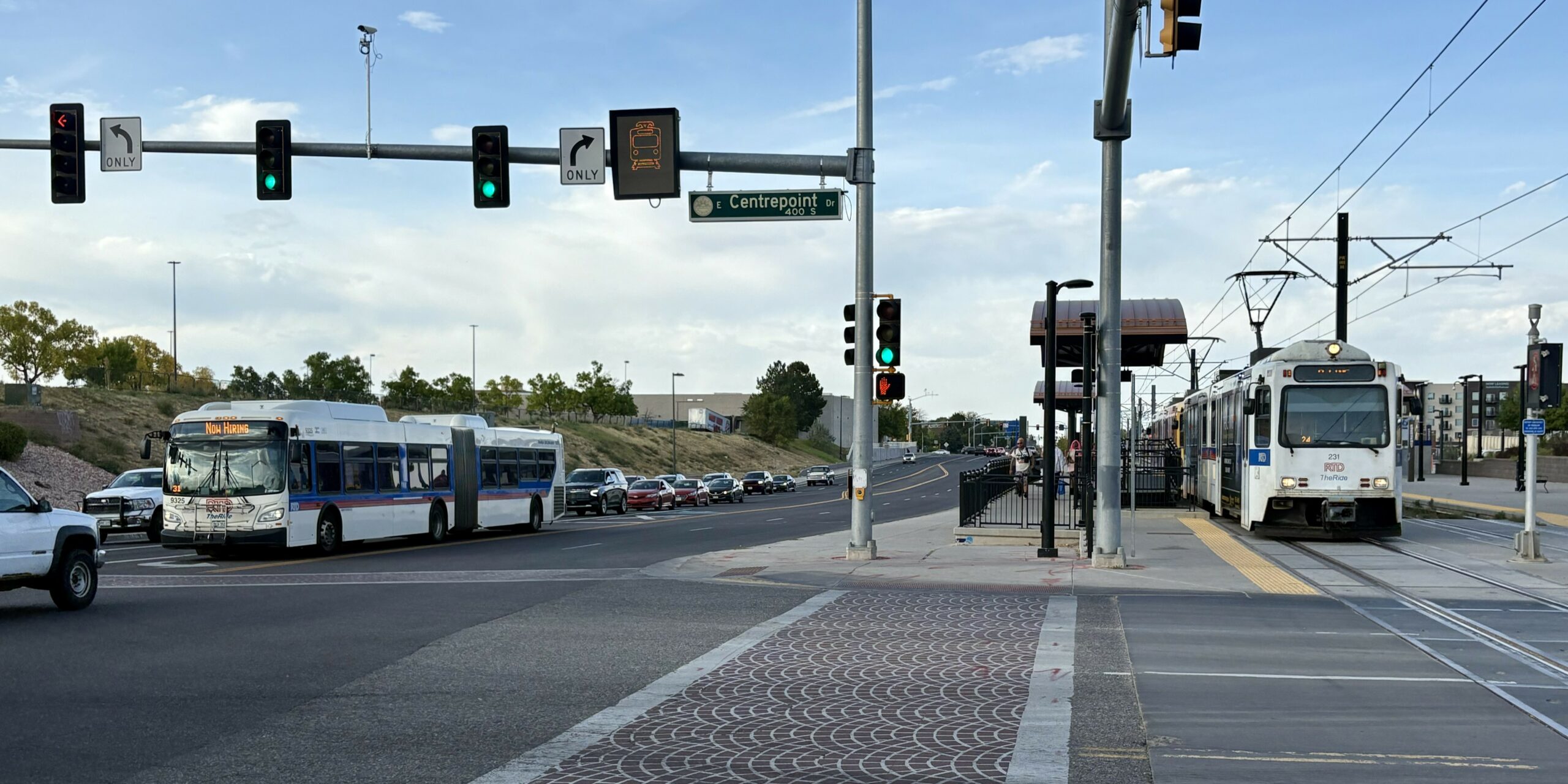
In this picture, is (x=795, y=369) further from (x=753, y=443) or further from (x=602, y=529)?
(x=602, y=529)

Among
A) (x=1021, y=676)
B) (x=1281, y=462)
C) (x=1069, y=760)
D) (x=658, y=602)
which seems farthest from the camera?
(x=1281, y=462)

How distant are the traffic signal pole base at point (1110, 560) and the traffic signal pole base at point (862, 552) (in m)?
3.62

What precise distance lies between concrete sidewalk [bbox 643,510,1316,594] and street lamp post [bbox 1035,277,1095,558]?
1.13 ft

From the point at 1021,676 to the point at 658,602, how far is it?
20.2 feet

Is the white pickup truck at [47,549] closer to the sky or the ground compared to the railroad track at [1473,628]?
closer to the sky

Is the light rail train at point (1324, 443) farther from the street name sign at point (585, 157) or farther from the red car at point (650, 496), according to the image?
the red car at point (650, 496)

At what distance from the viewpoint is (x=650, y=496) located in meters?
53.0

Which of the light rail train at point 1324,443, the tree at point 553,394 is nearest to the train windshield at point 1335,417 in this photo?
the light rail train at point 1324,443

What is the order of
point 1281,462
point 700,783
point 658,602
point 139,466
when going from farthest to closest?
point 139,466 < point 1281,462 < point 658,602 < point 700,783

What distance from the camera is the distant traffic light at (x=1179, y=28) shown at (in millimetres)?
10445

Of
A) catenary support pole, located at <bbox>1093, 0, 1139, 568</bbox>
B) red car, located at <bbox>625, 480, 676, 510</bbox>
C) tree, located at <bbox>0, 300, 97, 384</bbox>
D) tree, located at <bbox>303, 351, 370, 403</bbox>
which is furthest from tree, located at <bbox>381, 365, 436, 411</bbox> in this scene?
catenary support pole, located at <bbox>1093, 0, 1139, 568</bbox>

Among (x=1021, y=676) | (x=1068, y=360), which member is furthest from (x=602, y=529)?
(x=1021, y=676)

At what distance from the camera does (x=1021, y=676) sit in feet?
32.0

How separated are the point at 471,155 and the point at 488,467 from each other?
14212 millimetres
